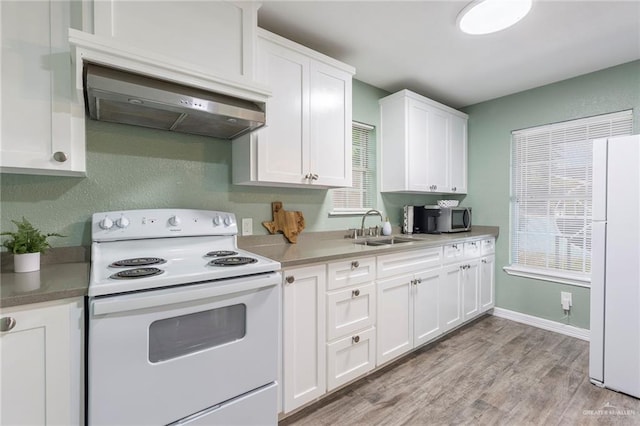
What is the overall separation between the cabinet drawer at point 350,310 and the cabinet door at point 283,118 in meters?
0.81

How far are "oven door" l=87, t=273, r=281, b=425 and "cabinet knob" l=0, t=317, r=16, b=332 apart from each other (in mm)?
211

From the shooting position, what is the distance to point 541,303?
3041mm

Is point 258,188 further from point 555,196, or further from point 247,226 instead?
point 555,196

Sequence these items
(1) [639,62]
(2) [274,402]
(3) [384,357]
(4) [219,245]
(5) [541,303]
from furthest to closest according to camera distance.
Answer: (5) [541,303] → (1) [639,62] → (3) [384,357] → (4) [219,245] → (2) [274,402]

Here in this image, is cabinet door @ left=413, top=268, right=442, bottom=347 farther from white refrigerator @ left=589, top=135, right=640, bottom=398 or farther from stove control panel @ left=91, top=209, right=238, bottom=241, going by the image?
stove control panel @ left=91, top=209, right=238, bottom=241

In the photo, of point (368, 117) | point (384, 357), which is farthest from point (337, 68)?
point (384, 357)

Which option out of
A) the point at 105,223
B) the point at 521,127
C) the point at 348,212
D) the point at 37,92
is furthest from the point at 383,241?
the point at 37,92

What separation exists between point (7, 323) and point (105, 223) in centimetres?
63

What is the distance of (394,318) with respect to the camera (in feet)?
7.27

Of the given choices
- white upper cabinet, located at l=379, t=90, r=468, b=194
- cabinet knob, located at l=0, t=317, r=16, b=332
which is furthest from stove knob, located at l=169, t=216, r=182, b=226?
white upper cabinet, located at l=379, t=90, r=468, b=194

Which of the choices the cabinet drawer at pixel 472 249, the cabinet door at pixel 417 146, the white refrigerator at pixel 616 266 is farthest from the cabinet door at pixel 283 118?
the white refrigerator at pixel 616 266

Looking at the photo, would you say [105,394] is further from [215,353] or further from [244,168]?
[244,168]

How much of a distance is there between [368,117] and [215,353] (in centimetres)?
250

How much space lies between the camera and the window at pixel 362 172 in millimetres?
2879
